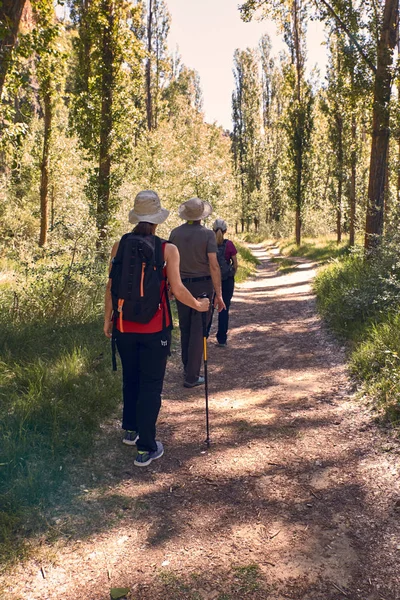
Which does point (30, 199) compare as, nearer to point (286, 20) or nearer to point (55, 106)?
point (55, 106)

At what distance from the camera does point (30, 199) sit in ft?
85.0

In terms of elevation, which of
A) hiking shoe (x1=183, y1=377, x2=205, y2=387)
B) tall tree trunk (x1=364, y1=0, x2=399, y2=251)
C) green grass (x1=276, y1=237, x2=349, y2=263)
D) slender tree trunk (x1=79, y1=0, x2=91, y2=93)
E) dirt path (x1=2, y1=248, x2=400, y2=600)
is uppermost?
slender tree trunk (x1=79, y1=0, x2=91, y2=93)

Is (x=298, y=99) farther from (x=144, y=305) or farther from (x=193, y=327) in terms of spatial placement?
(x=144, y=305)

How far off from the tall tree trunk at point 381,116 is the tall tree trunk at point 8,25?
8000 mm

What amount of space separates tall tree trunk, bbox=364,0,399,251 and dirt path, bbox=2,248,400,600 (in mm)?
6446

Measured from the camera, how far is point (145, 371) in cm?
379

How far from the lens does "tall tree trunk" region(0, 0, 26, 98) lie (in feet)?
18.7

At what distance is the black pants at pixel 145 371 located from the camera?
374cm

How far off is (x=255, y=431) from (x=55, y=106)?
1865 centimetres

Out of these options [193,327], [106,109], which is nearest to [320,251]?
[106,109]

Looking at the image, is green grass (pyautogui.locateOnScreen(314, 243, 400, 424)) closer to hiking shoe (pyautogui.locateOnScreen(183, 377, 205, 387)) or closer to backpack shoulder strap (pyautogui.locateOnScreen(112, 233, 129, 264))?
hiking shoe (pyautogui.locateOnScreen(183, 377, 205, 387))

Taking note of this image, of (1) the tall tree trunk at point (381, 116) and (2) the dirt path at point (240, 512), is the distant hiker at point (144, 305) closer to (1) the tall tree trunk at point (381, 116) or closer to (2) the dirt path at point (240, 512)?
(2) the dirt path at point (240, 512)

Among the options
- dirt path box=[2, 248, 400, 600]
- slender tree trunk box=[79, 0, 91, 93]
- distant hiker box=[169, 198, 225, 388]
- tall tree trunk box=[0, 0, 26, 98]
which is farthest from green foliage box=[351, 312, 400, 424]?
slender tree trunk box=[79, 0, 91, 93]

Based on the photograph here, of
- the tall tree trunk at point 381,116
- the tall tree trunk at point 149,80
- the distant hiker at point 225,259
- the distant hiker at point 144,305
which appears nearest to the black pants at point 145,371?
the distant hiker at point 144,305
